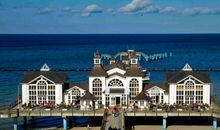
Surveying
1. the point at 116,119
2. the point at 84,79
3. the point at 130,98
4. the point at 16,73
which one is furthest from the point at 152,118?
the point at 16,73

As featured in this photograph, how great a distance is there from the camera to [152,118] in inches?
2144

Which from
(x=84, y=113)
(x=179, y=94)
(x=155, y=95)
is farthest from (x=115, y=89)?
(x=179, y=94)

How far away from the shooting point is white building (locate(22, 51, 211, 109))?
5147 centimetres

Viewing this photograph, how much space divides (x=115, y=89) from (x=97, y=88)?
6.45 ft

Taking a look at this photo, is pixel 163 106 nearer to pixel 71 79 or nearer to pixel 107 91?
pixel 107 91

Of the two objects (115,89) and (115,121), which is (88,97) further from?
(115,121)

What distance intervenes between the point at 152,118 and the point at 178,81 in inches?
232

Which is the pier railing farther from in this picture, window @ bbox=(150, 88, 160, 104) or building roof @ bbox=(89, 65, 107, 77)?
building roof @ bbox=(89, 65, 107, 77)

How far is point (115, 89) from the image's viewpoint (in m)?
52.3

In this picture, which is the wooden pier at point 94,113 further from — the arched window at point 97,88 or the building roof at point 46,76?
the building roof at point 46,76

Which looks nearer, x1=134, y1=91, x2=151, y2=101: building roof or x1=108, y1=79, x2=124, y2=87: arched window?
x1=134, y1=91, x2=151, y2=101: building roof

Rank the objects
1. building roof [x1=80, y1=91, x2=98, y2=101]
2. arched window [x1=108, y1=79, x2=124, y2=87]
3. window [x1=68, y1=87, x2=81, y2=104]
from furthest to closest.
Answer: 1. window [x1=68, y1=87, x2=81, y2=104]
2. arched window [x1=108, y1=79, x2=124, y2=87]
3. building roof [x1=80, y1=91, x2=98, y2=101]

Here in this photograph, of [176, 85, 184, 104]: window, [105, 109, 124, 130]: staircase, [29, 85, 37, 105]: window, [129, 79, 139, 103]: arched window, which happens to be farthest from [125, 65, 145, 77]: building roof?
[29, 85, 37, 105]: window

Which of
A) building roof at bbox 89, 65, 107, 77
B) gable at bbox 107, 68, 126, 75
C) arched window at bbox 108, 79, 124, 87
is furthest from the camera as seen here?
gable at bbox 107, 68, 126, 75
